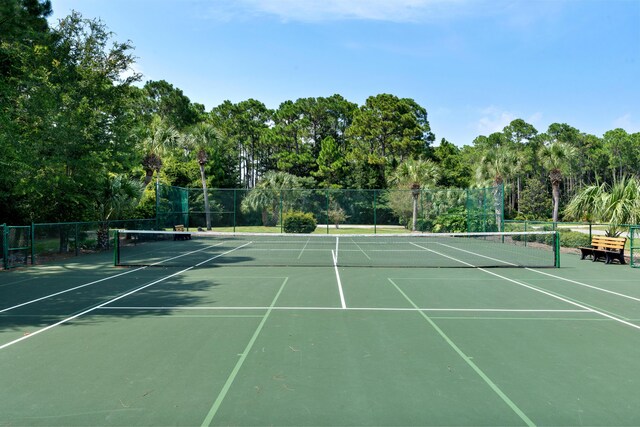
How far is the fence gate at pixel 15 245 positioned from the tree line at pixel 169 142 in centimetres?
180

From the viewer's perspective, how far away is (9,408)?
13.6 feet

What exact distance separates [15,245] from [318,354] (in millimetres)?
14107

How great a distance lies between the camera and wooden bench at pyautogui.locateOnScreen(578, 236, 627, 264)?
15516mm

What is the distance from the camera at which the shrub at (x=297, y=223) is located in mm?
31453

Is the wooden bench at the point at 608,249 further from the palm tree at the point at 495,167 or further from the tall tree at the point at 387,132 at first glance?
the tall tree at the point at 387,132

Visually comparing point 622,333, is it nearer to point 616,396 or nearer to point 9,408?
point 616,396

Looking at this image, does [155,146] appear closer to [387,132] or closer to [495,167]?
[495,167]

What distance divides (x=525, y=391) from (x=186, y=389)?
358 cm

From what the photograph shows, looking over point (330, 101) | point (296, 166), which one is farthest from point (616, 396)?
point (330, 101)

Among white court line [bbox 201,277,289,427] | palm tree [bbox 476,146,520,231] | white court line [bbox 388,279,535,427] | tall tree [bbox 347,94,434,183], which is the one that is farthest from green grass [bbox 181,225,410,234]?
white court line [bbox 201,277,289,427]

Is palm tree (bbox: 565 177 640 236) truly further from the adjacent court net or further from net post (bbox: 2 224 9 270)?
net post (bbox: 2 224 9 270)

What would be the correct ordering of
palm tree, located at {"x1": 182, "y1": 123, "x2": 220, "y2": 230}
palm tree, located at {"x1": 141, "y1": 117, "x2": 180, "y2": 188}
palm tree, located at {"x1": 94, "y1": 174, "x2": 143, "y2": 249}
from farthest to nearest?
1. palm tree, located at {"x1": 182, "y1": 123, "x2": 220, "y2": 230}
2. palm tree, located at {"x1": 141, "y1": 117, "x2": 180, "y2": 188}
3. palm tree, located at {"x1": 94, "y1": 174, "x2": 143, "y2": 249}

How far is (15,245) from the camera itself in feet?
49.1

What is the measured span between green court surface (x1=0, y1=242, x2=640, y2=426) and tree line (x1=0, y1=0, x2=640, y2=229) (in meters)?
8.69
